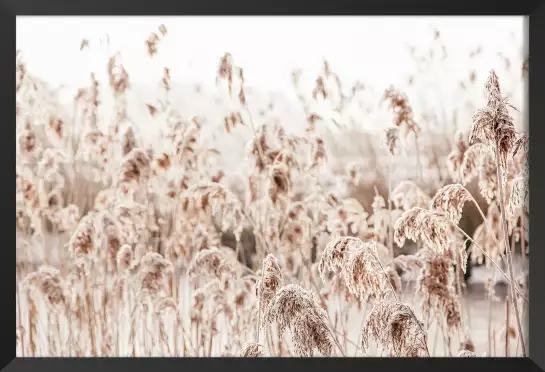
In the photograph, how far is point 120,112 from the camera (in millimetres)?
2156

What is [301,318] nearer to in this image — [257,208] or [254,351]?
[254,351]

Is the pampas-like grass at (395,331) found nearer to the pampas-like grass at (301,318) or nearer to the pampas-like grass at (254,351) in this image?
the pampas-like grass at (301,318)

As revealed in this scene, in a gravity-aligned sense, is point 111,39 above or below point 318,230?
above

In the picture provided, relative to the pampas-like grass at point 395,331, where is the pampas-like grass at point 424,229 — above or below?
above

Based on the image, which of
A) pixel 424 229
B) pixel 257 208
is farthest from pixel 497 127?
pixel 257 208

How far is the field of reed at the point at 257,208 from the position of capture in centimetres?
213

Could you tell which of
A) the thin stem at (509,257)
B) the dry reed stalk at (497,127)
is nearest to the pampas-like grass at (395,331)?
the thin stem at (509,257)

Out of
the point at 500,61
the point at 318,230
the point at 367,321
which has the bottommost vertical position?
the point at 367,321

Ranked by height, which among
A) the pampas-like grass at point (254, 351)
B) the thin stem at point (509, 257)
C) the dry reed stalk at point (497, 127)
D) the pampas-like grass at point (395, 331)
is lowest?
the pampas-like grass at point (254, 351)

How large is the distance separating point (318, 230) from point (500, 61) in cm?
99

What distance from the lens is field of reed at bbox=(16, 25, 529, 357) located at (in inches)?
84.0

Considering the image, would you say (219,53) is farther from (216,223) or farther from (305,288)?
(305,288)

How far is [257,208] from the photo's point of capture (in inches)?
84.7
